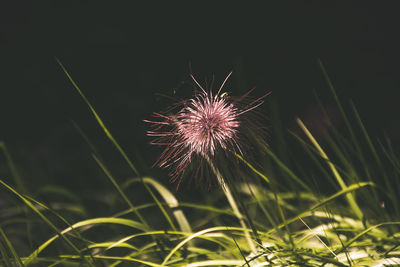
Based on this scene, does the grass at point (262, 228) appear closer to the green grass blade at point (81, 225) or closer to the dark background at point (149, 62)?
the green grass blade at point (81, 225)

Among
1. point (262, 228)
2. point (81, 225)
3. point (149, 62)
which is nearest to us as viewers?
point (81, 225)

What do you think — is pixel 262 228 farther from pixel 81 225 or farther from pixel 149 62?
pixel 149 62

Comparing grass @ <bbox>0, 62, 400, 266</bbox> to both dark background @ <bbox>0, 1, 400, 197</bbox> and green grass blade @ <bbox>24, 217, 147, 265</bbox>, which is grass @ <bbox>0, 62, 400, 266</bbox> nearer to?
green grass blade @ <bbox>24, 217, 147, 265</bbox>

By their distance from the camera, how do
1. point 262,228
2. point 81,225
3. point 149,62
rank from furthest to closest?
1. point 149,62
2. point 262,228
3. point 81,225

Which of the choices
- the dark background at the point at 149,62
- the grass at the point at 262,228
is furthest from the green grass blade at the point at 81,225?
the dark background at the point at 149,62

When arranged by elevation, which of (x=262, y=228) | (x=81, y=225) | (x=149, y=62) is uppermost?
(x=149, y=62)

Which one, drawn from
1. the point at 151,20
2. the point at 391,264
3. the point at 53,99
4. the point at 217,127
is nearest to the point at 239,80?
the point at 217,127

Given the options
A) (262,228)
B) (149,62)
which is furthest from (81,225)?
(149,62)

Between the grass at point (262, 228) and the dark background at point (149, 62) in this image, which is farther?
the dark background at point (149, 62)

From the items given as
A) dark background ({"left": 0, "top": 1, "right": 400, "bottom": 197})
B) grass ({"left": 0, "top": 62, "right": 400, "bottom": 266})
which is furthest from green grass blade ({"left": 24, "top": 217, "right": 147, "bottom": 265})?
dark background ({"left": 0, "top": 1, "right": 400, "bottom": 197})

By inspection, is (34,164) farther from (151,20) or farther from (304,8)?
(304,8)
